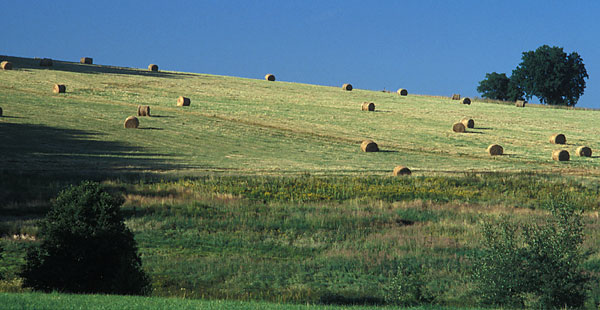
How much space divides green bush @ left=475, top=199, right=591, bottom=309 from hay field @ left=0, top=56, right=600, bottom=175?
2112cm

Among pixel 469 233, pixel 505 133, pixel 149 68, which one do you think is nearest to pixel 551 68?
pixel 505 133

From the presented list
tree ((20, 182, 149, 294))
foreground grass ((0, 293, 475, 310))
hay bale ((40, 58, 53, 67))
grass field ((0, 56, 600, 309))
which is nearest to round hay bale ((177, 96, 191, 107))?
grass field ((0, 56, 600, 309))

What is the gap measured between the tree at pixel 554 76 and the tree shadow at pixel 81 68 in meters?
62.3

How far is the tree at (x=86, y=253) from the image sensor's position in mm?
16656

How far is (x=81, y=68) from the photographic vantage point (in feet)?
291

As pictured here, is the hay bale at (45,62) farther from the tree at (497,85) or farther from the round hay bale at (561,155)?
the tree at (497,85)

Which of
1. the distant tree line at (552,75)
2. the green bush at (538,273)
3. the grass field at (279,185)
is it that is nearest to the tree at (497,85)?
the distant tree line at (552,75)

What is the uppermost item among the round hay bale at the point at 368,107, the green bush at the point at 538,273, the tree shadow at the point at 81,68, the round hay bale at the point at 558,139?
the tree shadow at the point at 81,68

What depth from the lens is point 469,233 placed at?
26938 mm

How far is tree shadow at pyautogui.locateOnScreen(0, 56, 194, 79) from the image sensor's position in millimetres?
85375

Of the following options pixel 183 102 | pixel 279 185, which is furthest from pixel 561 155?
pixel 183 102

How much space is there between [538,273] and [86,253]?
12112mm

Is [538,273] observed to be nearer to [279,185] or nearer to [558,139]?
[279,185]

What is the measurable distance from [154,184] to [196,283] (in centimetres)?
1360
